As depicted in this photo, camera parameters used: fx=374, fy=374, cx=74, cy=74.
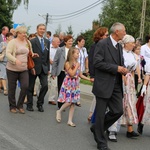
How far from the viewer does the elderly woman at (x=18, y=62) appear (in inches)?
302

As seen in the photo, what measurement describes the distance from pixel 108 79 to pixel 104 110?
1.55ft

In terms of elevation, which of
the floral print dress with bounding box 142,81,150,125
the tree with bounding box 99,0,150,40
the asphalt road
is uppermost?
the tree with bounding box 99,0,150,40

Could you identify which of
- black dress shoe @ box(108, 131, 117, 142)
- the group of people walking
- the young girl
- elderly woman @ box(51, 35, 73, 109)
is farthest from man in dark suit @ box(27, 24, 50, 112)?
black dress shoe @ box(108, 131, 117, 142)

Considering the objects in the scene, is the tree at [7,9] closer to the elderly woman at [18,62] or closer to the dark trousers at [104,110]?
the elderly woman at [18,62]

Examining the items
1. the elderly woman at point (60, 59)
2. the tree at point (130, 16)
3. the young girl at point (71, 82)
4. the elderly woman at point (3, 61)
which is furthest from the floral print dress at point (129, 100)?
the tree at point (130, 16)

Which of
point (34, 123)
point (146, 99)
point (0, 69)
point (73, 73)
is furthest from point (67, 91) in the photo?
point (0, 69)

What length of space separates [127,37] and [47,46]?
2.59 m

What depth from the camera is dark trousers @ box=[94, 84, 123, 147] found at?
552cm

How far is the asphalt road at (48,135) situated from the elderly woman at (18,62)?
437mm

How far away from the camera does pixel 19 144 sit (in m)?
5.67

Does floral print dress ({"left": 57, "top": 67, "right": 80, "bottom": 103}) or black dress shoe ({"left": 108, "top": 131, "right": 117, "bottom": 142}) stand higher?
floral print dress ({"left": 57, "top": 67, "right": 80, "bottom": 103})

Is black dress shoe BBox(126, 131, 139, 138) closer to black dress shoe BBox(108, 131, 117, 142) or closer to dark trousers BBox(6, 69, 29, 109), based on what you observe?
black dress shoe BBox(108, 131, 117, 142)

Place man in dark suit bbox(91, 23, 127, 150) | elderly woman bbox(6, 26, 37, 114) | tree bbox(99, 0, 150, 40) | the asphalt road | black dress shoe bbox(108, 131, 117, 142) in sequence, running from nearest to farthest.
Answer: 1. man in dark suit bbox(91, 23, 127, 150)
2. the asphalt road
3. black dress shoe bbox(108, 131, 117, 142)
4. elderly woman bbox(6, 26, 37, 114)
5. tree bbox(99, 0, 150, 40)

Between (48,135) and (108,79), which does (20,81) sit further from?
(108,79)
